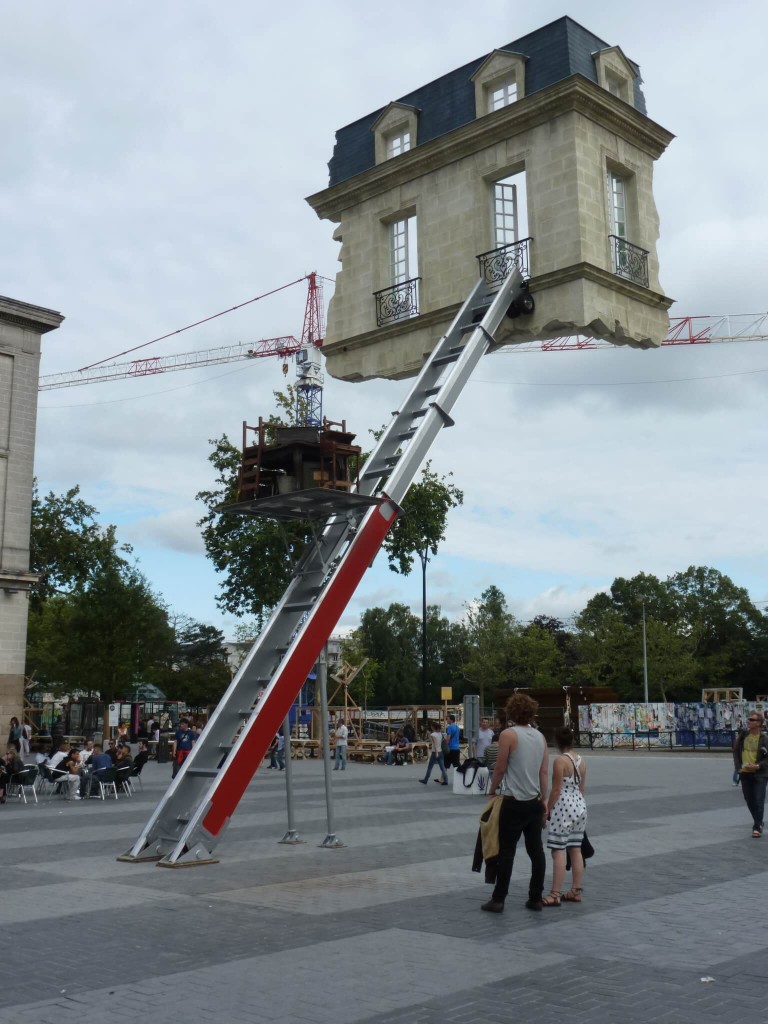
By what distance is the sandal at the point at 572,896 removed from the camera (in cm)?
913

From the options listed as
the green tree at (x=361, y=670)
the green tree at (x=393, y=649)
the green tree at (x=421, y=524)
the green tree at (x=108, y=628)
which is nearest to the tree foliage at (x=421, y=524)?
the green tree at (x=421, y=524)

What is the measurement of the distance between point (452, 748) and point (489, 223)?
13.6 meters

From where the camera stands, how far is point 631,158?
15.9 metres

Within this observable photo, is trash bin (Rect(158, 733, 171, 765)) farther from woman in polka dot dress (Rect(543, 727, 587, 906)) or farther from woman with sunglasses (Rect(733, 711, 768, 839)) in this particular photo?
woman in polka dot dress (Rect(543, 727, 587, 906))

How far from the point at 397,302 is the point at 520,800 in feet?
32.6

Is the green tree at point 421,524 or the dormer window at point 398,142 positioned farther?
the green tree at point 421,524

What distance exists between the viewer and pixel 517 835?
877 centimetres

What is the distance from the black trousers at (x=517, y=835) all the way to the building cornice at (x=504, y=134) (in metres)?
10.4

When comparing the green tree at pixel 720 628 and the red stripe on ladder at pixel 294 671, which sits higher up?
the green tree at pixel 720 628

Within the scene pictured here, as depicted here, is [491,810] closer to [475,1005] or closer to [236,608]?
[475,1005]

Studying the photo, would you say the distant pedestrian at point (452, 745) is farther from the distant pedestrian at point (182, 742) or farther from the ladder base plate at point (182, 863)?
the ladder base plate at point (182, 863)

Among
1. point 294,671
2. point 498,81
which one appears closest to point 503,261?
point 498,81

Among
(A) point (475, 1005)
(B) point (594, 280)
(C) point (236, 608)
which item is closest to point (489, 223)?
(B) point (594, 280)

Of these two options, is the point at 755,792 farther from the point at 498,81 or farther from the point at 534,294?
the point at 498,81
